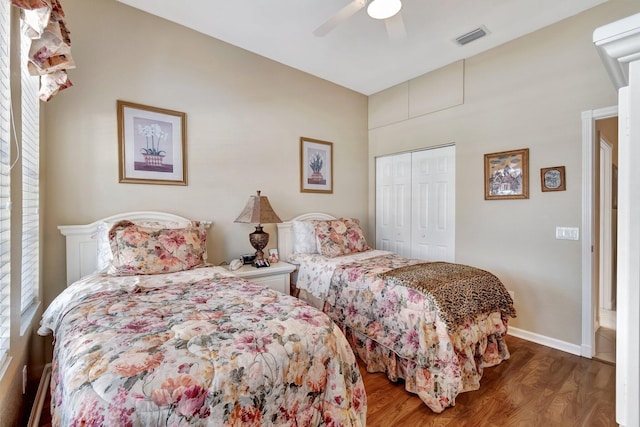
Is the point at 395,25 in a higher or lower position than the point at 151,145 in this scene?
higher

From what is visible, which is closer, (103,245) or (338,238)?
(103,245)

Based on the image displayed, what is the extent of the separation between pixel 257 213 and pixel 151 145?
3.61 feet

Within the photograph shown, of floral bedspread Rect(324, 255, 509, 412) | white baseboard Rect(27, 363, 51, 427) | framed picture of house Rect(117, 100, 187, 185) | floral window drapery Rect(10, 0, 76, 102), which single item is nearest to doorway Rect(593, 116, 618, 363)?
floral bedspread Rect(324, 255, 509, 412)

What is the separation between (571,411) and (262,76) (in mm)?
3830

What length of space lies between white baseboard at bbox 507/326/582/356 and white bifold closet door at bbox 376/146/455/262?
92 cm

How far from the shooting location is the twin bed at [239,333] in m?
0.94

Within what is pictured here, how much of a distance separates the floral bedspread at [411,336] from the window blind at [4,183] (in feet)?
6.55

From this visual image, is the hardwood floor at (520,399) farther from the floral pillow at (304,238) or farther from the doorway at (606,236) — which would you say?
the floral pillow at (304,238)

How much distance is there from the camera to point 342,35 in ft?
9.38

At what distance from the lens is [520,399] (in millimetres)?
1952

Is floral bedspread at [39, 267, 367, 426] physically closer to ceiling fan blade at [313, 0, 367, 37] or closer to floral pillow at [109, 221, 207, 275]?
floral pillow at [109, 221, 207, 275]

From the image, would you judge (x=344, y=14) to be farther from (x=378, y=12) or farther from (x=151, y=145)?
(x=151, y=145)

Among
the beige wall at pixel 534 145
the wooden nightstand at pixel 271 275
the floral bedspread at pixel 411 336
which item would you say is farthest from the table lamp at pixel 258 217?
the beige wall at pixel 534 145

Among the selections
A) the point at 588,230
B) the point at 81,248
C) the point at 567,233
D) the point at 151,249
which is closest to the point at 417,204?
the point at 567,233
